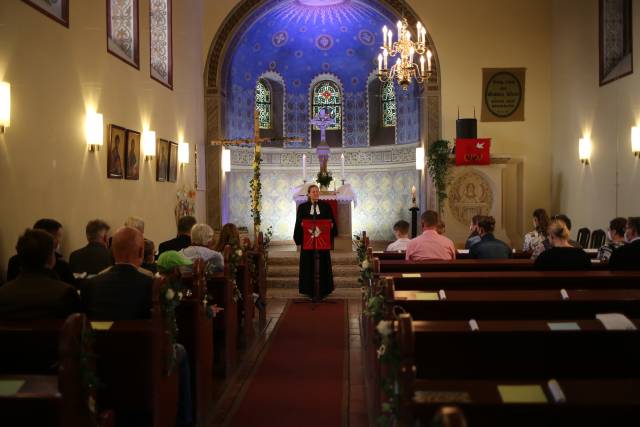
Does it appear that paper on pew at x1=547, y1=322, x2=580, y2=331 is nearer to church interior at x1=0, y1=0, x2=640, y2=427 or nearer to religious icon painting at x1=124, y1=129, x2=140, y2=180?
church interior at x1=0, y1=0, x2=640, y2=427

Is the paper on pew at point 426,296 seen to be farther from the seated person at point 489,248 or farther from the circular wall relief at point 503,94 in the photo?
the circular wall relief at point 503,94

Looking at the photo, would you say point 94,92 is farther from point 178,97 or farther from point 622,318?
point 622,318

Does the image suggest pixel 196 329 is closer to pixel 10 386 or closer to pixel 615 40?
pixel 10 386

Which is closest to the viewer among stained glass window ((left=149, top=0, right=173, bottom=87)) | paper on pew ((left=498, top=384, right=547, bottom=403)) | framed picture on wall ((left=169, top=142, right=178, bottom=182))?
paper on pew ((left=498, top=384, right=547, bottom=403))

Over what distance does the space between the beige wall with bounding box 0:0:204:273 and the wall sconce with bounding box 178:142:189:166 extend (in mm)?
960

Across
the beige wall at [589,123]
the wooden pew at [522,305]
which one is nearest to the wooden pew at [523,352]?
the wooden pew at [522,305]

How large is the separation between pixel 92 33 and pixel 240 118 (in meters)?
9.67

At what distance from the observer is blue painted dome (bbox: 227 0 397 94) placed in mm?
16547

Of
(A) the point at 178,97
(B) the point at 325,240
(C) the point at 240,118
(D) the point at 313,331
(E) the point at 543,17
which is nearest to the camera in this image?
(D) the point at 313,331

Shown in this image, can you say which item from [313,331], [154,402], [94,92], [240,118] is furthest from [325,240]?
[240,118]

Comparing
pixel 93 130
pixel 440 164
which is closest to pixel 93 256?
pixel 93 130

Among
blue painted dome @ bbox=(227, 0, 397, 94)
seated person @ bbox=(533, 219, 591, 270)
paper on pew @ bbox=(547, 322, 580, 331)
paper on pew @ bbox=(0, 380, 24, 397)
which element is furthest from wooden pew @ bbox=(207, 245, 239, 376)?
blue painted dome @ bbox=(227, 0, 397, 94)

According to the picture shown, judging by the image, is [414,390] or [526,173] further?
[526,173]

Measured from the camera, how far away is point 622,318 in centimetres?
325
